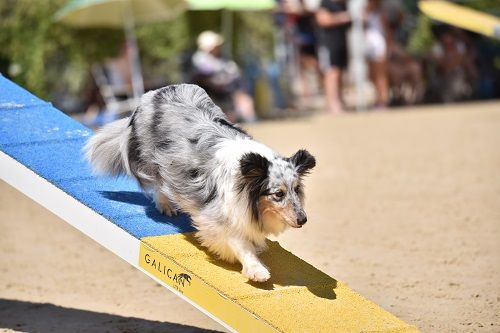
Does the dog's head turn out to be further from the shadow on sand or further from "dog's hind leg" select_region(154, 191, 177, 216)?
the shadow on sand

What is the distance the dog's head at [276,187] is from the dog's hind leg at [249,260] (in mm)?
155

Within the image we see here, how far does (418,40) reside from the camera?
1844 centimetres

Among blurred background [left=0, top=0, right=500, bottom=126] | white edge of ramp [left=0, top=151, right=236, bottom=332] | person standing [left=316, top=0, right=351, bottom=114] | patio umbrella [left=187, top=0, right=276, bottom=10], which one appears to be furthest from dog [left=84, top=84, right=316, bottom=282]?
person standing [left=316, top=0, right=351, bottom=114]

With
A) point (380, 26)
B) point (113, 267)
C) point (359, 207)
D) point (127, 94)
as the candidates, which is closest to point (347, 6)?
point (380, 26)

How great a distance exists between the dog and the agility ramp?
0.12 metres

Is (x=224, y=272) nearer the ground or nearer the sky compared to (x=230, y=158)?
nearer the ground

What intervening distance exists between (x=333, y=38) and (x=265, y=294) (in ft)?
38.6

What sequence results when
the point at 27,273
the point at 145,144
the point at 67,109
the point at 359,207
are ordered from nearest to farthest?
the point at 145,144 < the point at 27,273 < the point at 359,207 < the point at 67,109

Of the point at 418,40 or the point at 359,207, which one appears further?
the point at 418,40

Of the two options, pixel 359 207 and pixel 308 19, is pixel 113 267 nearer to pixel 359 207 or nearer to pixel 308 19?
pixel 359 207

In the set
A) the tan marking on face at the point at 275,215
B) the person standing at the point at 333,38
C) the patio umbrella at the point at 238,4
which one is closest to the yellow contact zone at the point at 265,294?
the tan marking on face at the point at 275,215

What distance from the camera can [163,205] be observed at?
5828 mm

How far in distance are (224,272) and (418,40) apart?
1394 cm

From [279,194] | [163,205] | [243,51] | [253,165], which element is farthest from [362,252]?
[243,51]
